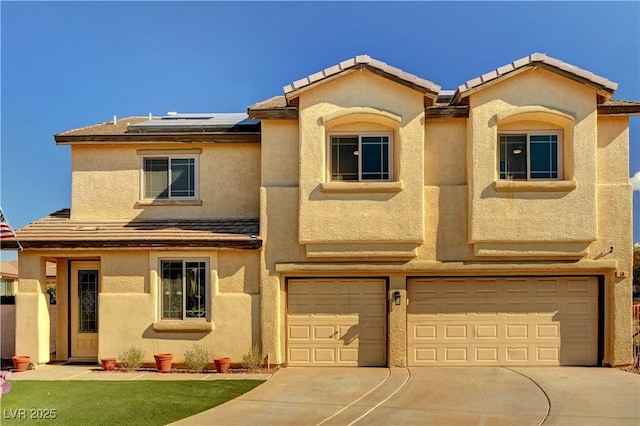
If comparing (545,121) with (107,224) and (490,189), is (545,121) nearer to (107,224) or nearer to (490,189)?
(490,189)

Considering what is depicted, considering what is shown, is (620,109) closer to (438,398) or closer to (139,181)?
(438,398)

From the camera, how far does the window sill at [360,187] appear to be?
41.0 feet

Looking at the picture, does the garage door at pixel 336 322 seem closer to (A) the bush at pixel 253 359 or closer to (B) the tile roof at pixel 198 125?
(A) the bush at pixel 253 359

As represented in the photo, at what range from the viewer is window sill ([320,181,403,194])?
12.5m

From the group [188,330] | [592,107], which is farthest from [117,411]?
[592,107]

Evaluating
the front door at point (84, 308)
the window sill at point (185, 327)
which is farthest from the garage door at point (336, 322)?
the front door at point (84, 308)

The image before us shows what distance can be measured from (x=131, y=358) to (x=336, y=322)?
16.9 feet

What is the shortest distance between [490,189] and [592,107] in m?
3.20

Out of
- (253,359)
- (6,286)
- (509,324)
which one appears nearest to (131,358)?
(253,359)

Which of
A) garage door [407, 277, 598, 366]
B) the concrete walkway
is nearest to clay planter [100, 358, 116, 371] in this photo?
the concrete walkway

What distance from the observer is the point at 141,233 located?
43.3 feet

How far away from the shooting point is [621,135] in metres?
12.9

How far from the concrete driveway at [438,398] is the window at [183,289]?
2735mm

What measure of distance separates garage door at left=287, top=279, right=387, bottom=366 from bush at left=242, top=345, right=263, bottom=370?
77 cm
